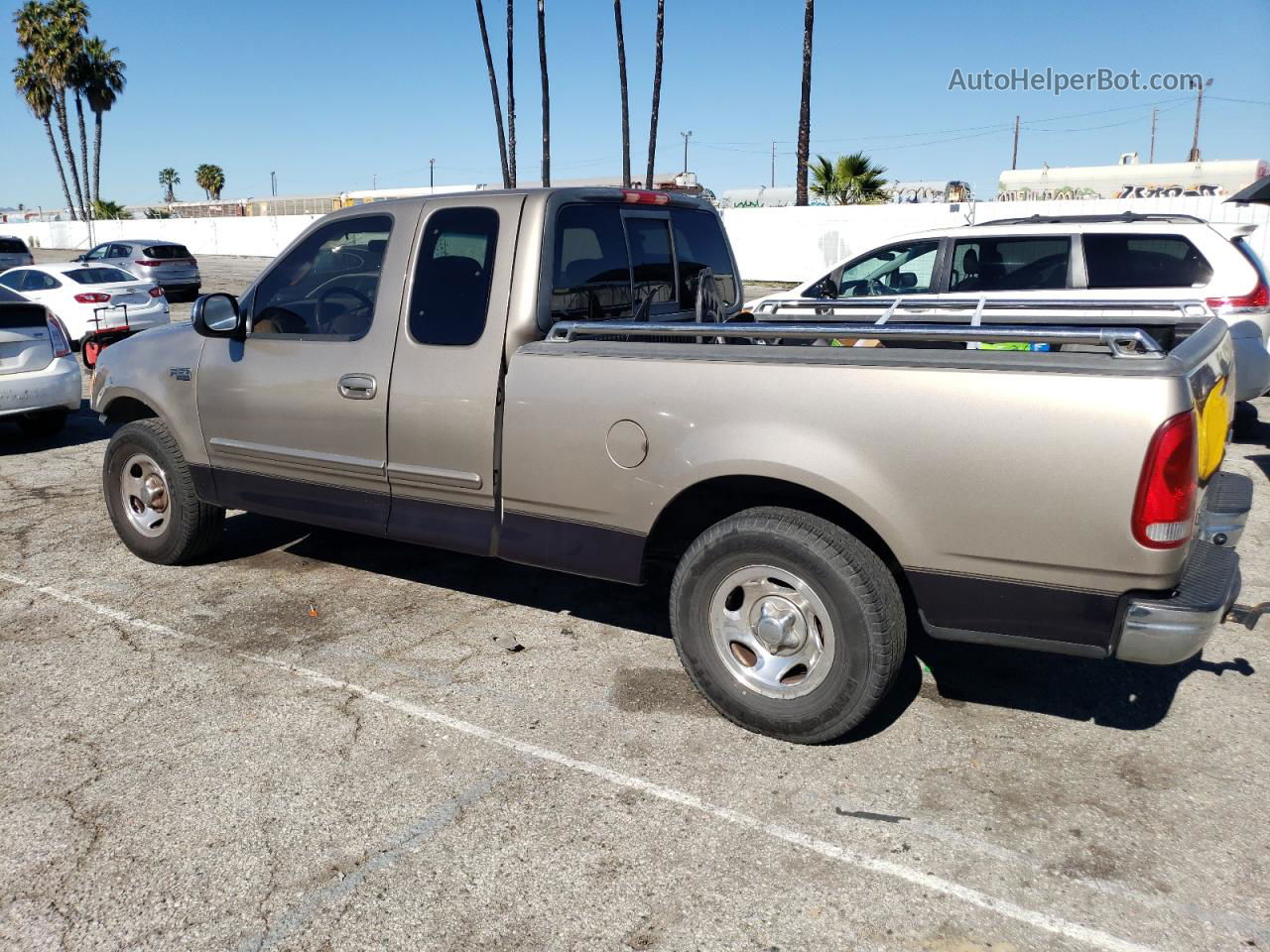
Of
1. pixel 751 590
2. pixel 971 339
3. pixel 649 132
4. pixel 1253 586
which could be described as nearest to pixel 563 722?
pixel 751 590

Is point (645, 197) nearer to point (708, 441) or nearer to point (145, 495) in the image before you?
point (708, 441)

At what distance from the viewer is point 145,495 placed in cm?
558

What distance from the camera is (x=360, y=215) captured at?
15.2ft

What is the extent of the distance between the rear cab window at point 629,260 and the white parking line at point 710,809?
5.39ft

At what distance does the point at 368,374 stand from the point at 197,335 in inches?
51.5

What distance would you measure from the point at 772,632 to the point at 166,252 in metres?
23.2

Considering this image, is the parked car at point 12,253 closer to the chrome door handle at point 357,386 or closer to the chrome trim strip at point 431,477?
the chrome door handle at point 357,386

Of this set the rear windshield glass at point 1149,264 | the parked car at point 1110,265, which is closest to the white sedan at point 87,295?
the parked car at point 1110,265

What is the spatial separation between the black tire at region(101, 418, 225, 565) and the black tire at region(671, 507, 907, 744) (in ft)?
9.62

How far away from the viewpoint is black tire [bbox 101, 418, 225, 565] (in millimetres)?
5297

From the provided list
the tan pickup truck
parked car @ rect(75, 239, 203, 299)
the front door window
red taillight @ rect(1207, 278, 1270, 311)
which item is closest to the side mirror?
the tan pickup truck

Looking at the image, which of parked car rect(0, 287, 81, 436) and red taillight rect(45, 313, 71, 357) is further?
red taillight rect(45, 313, 71, 357)

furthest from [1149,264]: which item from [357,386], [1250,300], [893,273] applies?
[357,386]

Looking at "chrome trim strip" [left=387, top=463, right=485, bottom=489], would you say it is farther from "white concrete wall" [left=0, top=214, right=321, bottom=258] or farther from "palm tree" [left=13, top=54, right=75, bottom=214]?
"palm tree" [left=13, top=54, right=75, bottom=214]
